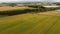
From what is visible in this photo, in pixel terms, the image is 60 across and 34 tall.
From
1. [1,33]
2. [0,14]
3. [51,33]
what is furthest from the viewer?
[0,14]

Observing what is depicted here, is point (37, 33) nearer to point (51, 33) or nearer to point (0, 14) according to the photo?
point (51, 33)

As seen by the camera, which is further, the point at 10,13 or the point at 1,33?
the point at 10,13

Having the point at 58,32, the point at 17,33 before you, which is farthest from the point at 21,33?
the point at 58,32

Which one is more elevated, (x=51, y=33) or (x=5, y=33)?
(x=5, y=33)

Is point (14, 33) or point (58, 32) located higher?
point (14, 33)

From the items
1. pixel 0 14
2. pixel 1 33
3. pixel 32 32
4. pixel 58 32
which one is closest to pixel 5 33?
pixel 1 33

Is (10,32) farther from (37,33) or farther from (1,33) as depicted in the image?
(37,33)

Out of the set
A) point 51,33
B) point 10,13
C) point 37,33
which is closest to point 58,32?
point 51,33

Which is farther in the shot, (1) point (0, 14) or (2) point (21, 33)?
(1) point (0, 14)

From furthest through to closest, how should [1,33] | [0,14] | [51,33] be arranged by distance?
[0,14]
[51,33]
[1,33]
